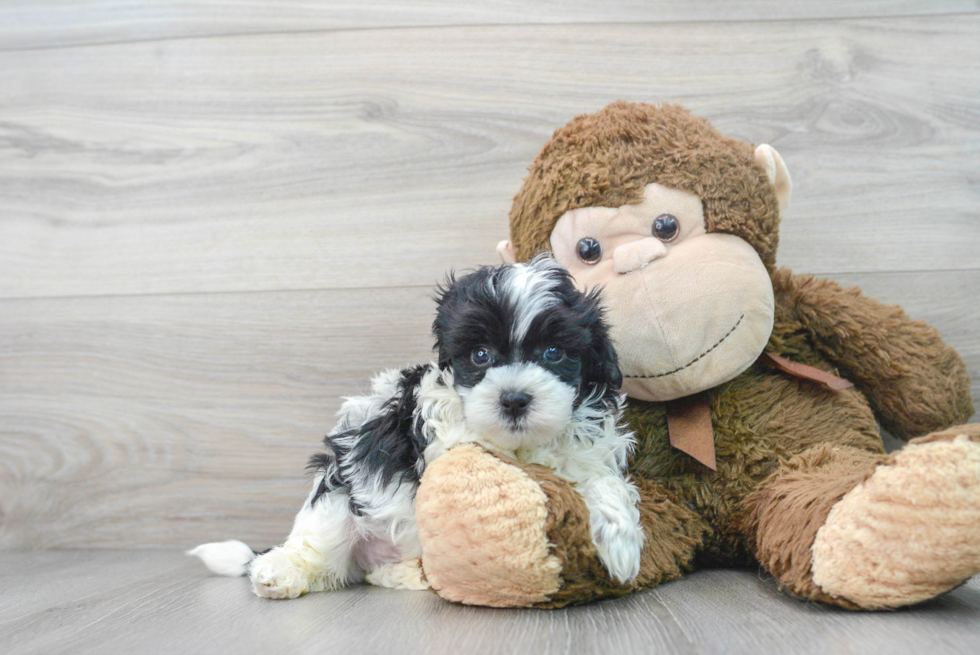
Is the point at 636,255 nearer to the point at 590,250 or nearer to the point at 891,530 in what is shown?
the point at 590,250

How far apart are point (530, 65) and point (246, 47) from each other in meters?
0.63

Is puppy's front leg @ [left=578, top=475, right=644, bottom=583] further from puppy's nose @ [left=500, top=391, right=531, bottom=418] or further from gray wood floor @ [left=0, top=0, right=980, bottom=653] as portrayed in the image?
gray wood floor @ [left=0, top=0, right=980, bottom=653]

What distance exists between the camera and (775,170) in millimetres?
1214

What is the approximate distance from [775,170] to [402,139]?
765mm

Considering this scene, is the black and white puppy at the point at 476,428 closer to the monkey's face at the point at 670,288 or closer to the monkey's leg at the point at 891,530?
the monkey's face at the point at 670,288

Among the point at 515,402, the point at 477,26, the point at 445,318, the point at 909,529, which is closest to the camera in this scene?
the point at 909,529

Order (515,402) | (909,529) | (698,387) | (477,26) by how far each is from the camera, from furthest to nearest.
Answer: (477,26), (698,387), (515,402), (909,529)

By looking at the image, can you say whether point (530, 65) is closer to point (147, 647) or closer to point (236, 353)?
point (236, 353)

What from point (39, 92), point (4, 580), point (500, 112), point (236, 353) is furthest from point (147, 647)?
point (39, 92)

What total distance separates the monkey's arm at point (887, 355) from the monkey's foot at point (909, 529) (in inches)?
16.0

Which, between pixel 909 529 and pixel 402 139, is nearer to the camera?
pixel 909 529

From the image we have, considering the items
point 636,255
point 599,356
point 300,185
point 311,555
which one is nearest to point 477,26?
point 300,185

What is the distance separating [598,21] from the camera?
1.52m

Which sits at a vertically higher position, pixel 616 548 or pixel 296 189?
pixel 296 189
